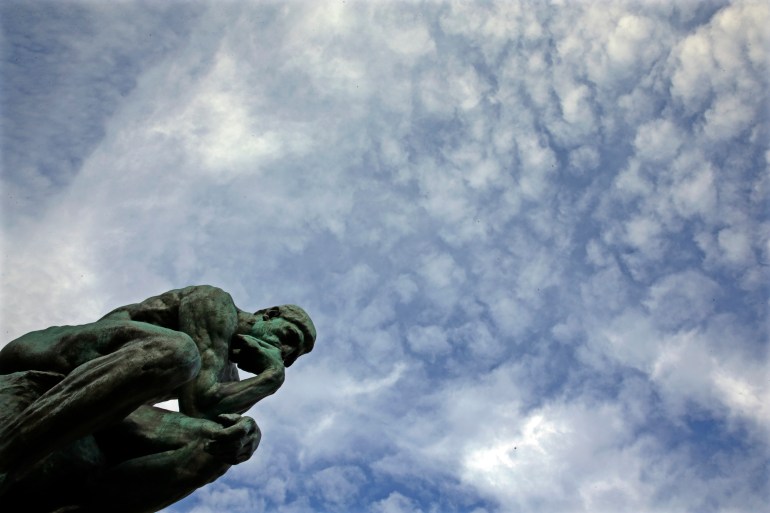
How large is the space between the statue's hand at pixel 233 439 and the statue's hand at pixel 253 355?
1.11 metres

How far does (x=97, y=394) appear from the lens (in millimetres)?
6410

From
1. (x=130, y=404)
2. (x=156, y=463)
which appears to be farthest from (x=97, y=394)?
(x=156, y=463)

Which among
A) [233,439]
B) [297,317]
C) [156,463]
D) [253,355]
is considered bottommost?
[156,463]

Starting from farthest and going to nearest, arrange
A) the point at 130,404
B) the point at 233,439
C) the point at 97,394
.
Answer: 1. the point at 233,439
2. the point at 130,404
3. the point at 97,394

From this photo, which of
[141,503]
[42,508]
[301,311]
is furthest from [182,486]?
[301,311]

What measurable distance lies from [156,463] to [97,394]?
43.6 inches

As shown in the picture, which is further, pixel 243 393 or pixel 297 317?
pixel 297 317

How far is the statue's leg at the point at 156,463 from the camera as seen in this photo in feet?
23.4

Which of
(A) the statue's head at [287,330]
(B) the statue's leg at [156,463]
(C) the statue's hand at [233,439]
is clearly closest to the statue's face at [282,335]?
(A) the statue's head at [287,330]

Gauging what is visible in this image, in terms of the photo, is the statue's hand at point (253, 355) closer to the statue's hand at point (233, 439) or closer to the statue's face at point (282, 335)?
the statue's face at point (282, 335)

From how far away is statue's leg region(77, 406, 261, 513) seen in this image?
7.14 m

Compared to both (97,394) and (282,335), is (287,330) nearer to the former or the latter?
(282,335)

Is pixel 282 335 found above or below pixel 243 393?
above

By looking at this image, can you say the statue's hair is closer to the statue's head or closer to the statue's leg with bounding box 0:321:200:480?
the statue's head
